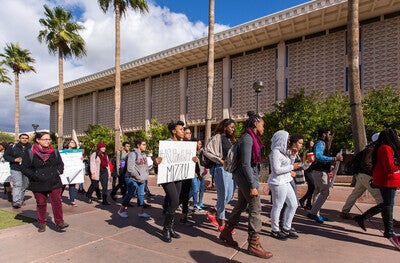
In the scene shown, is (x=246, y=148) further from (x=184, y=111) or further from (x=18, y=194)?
(x=184, y=111)

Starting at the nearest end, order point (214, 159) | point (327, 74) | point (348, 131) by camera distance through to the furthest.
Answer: point (214, 159)
point (348, 131)
point (327, 74)

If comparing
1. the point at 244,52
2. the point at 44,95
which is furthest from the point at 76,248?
the point at 44,95

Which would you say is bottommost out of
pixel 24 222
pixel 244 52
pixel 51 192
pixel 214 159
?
pixel 24 222

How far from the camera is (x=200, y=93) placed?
26078 mm

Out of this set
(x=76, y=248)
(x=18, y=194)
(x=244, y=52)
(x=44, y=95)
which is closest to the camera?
(x=76, y=248)

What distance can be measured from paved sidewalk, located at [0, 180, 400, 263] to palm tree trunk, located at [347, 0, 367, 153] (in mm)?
2971

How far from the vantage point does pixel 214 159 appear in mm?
4461

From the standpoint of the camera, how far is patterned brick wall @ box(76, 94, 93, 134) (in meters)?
38.0

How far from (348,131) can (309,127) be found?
195 cm

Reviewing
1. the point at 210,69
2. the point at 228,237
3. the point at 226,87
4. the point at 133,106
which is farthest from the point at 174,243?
the point at 133,106

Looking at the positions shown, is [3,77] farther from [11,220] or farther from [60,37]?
[11,220]

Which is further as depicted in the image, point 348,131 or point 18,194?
point 348,131

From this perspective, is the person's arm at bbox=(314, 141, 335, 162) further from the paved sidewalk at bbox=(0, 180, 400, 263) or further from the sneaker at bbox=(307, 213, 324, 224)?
the paved sidewalk at bbox=(0, 180, 400, 263)

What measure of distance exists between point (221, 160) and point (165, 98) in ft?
82.5
